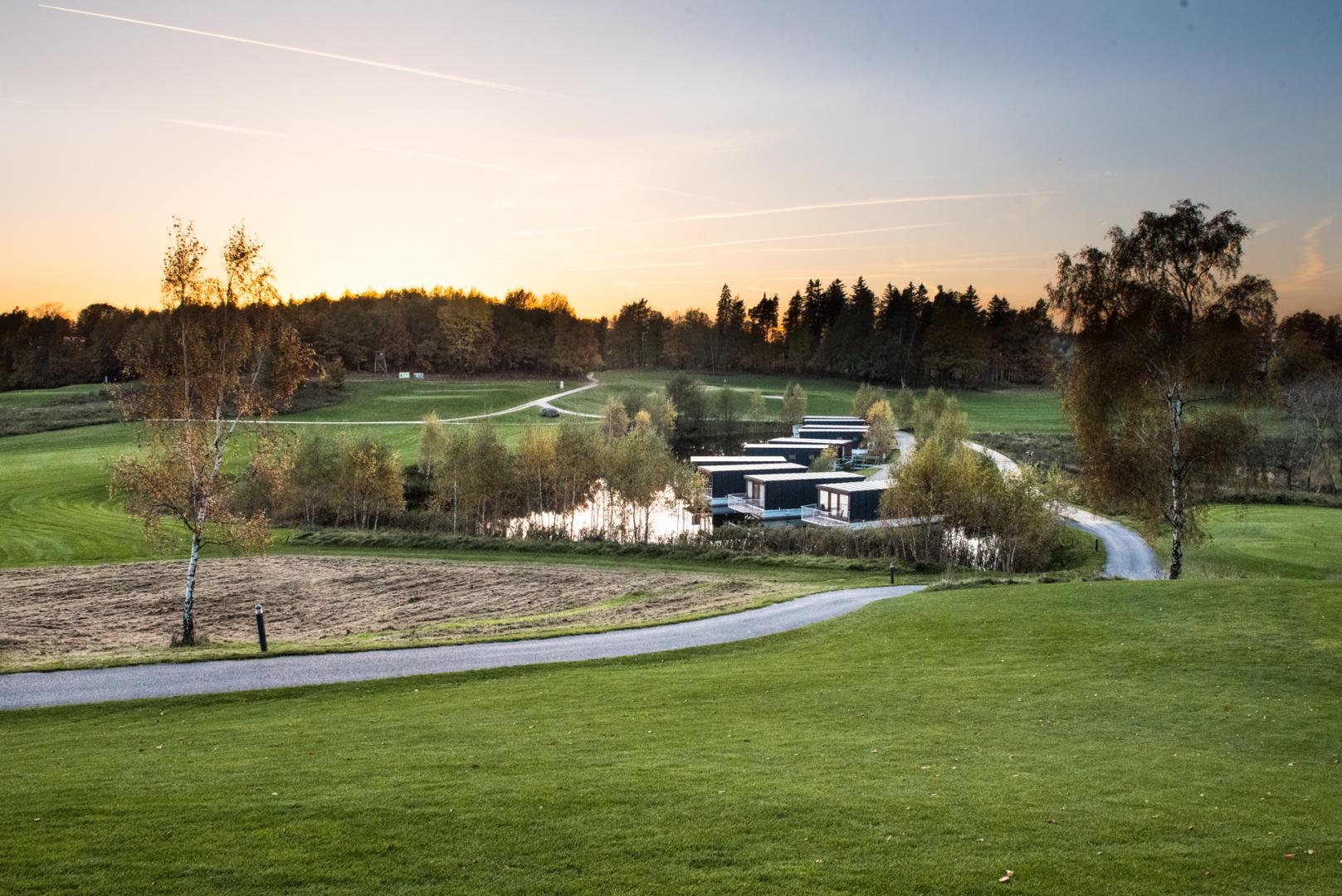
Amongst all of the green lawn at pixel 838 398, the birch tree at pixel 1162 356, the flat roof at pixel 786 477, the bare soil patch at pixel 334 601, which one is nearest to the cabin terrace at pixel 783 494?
the flat roof at pixel 786 477

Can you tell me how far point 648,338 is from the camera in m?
171

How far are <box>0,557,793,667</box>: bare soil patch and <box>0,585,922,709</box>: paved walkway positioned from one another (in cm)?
156

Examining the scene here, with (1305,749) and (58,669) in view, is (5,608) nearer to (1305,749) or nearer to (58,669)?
(58,669)

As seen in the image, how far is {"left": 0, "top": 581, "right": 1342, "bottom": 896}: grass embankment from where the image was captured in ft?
24.2

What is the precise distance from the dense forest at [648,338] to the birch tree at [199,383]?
326ft

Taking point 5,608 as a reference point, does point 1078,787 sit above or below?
above

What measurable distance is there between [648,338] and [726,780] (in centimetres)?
16359

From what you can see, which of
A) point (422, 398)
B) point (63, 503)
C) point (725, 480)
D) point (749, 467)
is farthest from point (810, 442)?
point (63, 503)

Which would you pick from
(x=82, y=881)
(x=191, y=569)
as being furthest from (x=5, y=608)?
(x=82, y=881)

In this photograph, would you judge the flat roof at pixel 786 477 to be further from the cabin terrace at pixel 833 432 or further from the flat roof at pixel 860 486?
the cabin terrace at pixel 833 432

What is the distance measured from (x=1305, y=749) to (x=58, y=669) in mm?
23226

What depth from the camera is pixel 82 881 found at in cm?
716

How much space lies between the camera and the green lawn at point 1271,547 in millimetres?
33625

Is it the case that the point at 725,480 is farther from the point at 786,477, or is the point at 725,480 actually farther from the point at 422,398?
the point at 422,398
